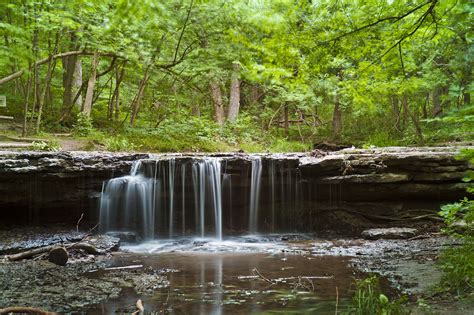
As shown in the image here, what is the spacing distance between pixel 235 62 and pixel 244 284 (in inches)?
299

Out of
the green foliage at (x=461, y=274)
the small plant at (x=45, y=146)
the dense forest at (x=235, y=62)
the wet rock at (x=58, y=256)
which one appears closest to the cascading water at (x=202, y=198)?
the small plant at (x=45, y=146)

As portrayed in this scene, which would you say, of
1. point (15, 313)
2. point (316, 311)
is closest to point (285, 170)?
point (316, 311)

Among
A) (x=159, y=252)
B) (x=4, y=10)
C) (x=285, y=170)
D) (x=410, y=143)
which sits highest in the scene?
(x=4, y=10)

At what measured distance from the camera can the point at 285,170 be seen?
1135 centimetres

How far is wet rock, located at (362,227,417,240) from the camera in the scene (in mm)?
9344

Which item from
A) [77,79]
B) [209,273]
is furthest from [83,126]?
[209,273]

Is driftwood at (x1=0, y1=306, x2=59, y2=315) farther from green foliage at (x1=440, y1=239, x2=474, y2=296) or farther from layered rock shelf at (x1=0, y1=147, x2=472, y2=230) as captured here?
layered rock shelf at (x1=0, y1=147, x2=472, y2=230)

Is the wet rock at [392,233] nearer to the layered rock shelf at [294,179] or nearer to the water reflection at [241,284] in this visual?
the layered rock shelf at [294,179]

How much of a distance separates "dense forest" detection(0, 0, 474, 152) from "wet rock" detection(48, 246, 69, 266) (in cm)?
408

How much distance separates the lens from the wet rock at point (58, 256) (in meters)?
7.04

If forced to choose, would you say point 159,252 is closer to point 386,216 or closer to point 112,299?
point 112,299

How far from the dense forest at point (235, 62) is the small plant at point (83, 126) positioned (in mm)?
39

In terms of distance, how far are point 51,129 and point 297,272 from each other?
11.5 metres

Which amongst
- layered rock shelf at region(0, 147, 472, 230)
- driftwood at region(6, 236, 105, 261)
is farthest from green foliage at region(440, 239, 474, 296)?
driftwood at region(6, 236, 105, 261)
